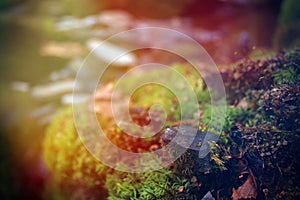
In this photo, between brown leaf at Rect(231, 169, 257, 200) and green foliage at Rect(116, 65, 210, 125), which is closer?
brown leaf at Rect(231, 169, 257, 200)

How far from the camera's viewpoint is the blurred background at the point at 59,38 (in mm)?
6023

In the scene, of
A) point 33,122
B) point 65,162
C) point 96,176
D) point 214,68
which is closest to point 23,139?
point 33,122

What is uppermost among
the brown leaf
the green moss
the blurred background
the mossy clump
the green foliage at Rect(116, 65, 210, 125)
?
the blurred background

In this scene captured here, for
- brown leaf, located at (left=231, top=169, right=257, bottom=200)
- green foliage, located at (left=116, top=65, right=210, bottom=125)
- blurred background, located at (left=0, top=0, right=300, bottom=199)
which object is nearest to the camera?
Answer: brown leaf, located at (left=231, top=169, right=257, bottom=200)

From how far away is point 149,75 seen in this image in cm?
450

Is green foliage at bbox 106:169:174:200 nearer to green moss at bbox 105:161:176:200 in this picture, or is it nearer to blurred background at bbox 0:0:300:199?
A: green moss at bbox 105:161:176:200

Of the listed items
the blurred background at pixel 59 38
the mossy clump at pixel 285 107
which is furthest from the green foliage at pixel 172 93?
the blurred background at pixel 59 38

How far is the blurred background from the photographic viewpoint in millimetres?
6023

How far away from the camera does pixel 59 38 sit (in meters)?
7.77

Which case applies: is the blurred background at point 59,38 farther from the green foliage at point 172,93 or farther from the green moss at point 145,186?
the green moss at point 145,186

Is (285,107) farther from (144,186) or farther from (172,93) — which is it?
(172,93)

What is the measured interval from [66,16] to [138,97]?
4.79 metres

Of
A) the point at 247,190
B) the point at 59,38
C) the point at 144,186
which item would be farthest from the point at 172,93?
the point at 59,38

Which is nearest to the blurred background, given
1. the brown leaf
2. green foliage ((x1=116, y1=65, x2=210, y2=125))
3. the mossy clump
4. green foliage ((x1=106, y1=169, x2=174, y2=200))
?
green foliage ((x1=116, y1=65, x2=210, y2=125))
